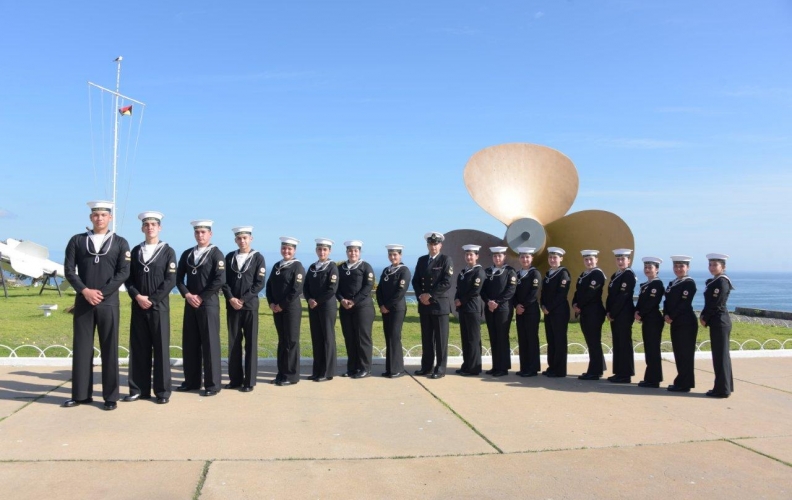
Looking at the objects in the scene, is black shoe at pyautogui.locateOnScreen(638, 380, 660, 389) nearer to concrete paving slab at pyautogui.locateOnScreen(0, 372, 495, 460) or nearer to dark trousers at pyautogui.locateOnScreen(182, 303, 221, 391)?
concrete paving slab at pyautogui.locateOnScreen(0, 372, 495, 460)

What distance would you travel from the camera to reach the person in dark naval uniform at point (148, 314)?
5.65 metres

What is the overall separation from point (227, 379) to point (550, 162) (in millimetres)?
8115

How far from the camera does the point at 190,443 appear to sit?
434 centimetres

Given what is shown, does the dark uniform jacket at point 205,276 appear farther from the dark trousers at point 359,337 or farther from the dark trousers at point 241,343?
the dark trousers at point 359,337

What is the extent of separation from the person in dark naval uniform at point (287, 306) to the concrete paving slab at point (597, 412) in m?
1.39

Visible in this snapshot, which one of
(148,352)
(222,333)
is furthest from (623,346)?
(222,333)

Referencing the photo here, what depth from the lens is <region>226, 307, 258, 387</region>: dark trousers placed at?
20.2 ft

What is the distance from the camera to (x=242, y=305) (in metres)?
6.25

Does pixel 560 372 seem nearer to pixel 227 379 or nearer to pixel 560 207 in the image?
pixel 227 379

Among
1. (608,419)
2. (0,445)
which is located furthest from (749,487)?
(0,445)

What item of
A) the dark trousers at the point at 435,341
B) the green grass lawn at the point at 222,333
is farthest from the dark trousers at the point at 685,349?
the green grass lawn at the point at 222,333

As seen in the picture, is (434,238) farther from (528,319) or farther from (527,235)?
(527,235)

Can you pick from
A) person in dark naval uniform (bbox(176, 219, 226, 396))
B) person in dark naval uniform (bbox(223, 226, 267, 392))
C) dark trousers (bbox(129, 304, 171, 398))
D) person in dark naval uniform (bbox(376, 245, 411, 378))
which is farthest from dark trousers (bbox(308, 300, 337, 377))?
dark trousers (bbox(129, 304, 171, 398))

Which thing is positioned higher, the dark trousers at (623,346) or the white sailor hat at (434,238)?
the white sailor hat at (434,238)
